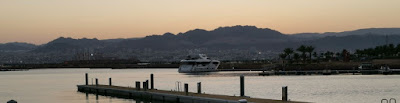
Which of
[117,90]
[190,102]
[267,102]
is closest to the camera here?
[267,102]

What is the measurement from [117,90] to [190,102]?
16.5 metres

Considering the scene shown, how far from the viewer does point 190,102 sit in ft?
137

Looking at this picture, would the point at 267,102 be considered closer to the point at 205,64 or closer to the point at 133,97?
the point at 133,97

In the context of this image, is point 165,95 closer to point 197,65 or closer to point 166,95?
point 166,95

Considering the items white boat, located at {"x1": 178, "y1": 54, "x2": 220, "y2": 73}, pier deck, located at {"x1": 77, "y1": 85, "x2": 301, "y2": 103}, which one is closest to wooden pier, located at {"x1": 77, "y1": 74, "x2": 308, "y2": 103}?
pier deck, located at {"x1": 77, "y1": 85, "x2": 301, "y2": 103}

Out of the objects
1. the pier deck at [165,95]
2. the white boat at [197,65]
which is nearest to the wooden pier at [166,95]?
the pier deck at [165,95]

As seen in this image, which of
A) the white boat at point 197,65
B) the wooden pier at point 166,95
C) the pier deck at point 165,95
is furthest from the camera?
the white boat at point 197,65

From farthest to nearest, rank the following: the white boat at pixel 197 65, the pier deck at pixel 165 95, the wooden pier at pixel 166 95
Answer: the white boat at pixel 197 65 → the pier deck at pixel 165 95 → the wooden pier at pixel 166 95

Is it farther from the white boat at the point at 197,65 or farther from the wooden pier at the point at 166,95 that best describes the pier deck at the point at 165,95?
the white boat at the point at 197,65

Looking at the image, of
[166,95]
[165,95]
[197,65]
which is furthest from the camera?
[197,65]

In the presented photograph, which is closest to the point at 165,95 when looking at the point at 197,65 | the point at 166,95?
the point at 166,95

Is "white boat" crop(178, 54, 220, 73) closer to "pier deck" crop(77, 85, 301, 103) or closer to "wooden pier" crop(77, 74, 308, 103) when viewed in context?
"pier deck" crop(77, 85, 301, 103)

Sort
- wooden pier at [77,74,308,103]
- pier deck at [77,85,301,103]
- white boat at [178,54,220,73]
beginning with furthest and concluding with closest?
white boat at [178,54,220,73], pier deck at [77,85,301,103], wooden pier at [77,74,308,103]

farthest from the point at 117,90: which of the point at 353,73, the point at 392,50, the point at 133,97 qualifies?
the point at 392,50
